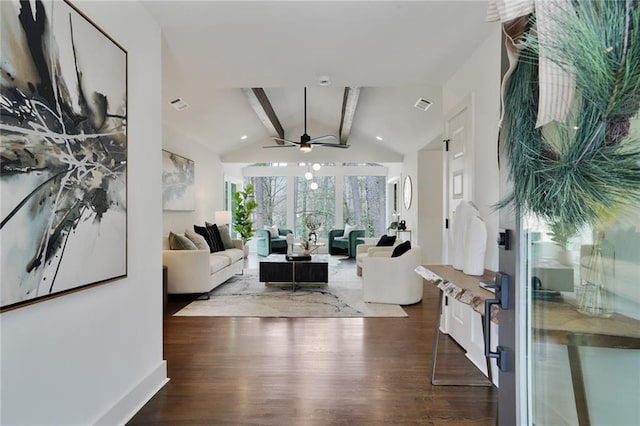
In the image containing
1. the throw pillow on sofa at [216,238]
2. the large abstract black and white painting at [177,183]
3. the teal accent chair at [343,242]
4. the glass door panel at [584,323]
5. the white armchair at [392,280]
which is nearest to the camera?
the glass door panel at [584,323]

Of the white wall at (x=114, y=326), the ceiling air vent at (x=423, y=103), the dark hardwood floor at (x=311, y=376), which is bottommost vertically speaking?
the dark hardwood floor at (x=311, y=376)

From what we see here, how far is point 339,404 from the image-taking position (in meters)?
2.17

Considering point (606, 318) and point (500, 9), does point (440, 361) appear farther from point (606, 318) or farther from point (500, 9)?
point (500, 9)

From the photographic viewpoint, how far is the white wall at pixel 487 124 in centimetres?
242

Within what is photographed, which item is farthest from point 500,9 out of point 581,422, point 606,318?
point 581,422

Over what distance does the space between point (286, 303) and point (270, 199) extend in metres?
6.11

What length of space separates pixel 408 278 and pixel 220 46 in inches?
135

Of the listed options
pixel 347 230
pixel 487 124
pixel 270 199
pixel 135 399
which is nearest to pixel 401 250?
pixel 487 124

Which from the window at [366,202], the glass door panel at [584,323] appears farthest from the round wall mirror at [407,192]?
the glass door panel at [584,323]

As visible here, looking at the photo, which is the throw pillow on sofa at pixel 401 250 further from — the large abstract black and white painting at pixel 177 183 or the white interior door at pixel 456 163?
the large abstract black and white painting at pixel 177 183

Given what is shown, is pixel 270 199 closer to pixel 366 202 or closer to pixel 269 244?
pixel 269 244

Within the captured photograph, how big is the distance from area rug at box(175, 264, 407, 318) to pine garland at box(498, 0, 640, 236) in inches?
135

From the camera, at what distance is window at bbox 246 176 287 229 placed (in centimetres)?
1025

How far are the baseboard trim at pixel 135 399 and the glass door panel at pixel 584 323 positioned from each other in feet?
6.60
